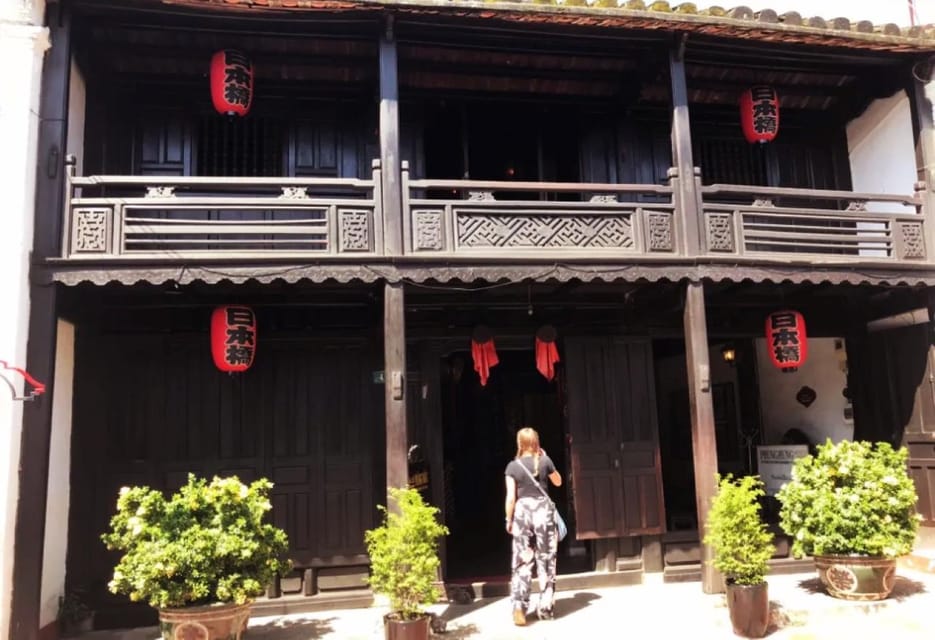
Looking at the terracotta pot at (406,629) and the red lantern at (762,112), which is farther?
the red lantern at (762,112)

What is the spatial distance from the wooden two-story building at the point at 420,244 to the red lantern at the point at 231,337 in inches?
14.0

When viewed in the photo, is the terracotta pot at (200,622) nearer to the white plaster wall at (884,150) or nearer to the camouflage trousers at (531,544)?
the camouflage trousers at (531,544)

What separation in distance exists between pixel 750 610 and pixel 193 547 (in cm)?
519

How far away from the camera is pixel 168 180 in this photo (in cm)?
740

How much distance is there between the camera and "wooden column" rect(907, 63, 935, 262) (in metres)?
8.91

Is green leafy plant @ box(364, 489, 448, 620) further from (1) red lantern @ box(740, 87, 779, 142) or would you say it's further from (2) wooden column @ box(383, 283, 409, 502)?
(1) red lantern @ box(740, 87, 779, 142)

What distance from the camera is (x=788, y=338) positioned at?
31.0 feet

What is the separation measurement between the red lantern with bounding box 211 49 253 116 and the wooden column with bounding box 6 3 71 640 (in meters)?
1.47

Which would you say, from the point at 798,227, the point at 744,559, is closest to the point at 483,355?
the point at 744,559

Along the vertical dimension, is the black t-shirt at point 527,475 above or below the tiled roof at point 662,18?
below

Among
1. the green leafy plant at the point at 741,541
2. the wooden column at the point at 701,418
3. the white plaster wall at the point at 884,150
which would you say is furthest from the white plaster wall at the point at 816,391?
the green leafy plant at the point at 741,541

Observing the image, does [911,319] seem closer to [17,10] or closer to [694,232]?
[694,232]

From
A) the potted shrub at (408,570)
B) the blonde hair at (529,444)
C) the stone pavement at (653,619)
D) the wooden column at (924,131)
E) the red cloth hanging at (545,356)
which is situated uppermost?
the wooden column at (924,131)

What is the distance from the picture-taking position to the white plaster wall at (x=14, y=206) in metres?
6.57
